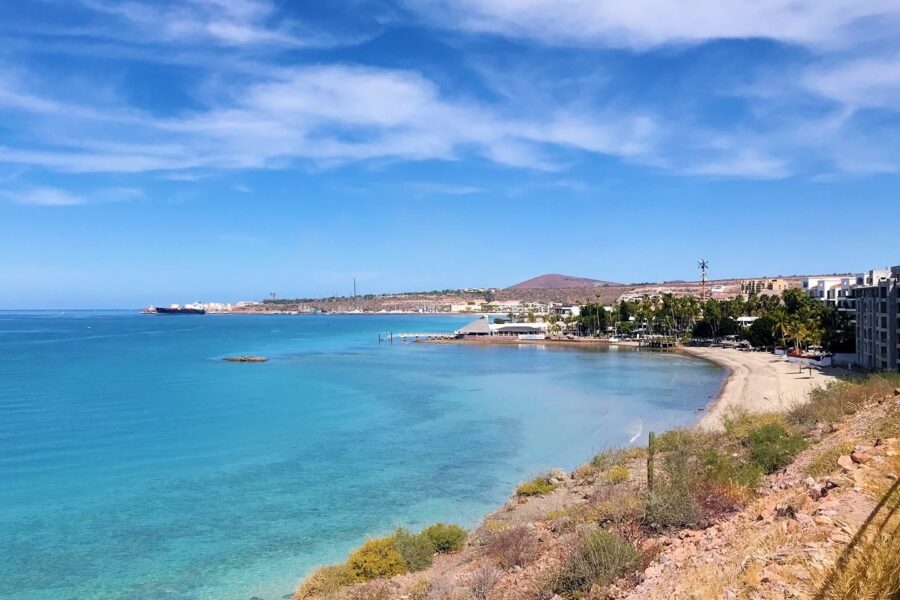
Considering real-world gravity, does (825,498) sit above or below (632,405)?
above

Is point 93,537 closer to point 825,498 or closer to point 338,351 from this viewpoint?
point 825,498

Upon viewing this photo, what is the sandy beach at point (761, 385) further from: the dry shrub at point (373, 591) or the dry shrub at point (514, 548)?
the dry shrub at point (373, 591)

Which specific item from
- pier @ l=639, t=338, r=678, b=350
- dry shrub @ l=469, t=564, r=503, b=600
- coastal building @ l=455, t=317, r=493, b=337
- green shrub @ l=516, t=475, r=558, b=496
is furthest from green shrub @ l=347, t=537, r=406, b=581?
coastal building @ l=455, t=317, r=493, b=337

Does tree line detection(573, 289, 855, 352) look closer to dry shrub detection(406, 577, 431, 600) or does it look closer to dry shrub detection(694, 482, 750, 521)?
dry shrub detection(694, 482, 750, 521)

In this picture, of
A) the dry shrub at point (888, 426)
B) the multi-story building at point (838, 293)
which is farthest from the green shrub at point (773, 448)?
the multi-story building at point (838, 293)

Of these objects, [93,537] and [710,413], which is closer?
[93,537]

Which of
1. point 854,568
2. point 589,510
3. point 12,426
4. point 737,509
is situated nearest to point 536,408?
point 589,510

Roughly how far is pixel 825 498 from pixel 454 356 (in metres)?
73.5

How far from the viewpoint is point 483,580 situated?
10.3m

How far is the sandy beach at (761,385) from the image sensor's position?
31.5 m

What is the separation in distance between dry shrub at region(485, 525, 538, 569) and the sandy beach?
55.7 ft

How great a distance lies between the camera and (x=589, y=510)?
13.3 metres

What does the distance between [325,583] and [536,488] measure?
819 centimetres

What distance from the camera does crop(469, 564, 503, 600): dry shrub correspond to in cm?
999
